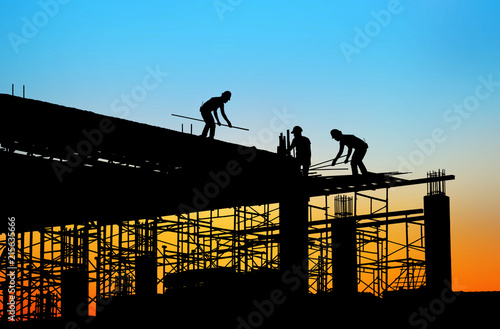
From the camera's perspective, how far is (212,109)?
22578 mm

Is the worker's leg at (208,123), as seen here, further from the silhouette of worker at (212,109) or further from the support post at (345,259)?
the support post at (345,259)

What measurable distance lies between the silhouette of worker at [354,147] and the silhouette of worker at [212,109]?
10.6ft

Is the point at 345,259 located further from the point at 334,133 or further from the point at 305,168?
the point at 334,133

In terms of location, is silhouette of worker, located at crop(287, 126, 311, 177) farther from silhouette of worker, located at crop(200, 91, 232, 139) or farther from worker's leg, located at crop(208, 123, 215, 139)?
worker's leg, located at crop(208, 123, 215, 139)

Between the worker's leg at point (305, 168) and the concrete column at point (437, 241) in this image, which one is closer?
the worker's leg at point (305, 168)

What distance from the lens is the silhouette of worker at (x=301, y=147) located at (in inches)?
874

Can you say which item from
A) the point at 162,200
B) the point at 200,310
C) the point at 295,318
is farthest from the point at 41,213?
the point at 295,318

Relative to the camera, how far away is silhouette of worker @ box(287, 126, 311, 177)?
22203 mm

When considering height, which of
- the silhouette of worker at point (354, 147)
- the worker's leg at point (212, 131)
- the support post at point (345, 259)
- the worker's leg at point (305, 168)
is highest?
the worker's leg at point (212, 131)

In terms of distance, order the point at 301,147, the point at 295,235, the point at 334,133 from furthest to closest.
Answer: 1. the point at 301,147
2. the point at 295,235
3. the point at 334,133

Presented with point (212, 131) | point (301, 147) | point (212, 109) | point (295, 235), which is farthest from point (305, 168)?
point (212, 109)

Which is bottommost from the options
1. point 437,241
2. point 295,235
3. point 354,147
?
point 437,241

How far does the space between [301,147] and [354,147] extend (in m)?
1.50

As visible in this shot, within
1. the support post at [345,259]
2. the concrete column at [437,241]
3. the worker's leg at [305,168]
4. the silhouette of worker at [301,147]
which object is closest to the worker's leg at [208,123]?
the silhouette of worker at [301,147]
